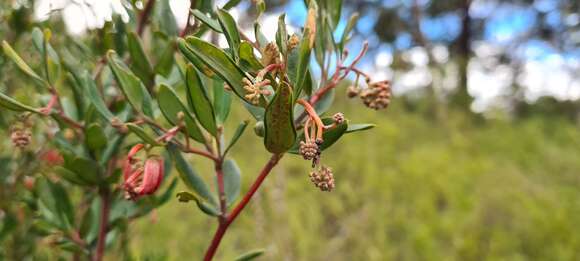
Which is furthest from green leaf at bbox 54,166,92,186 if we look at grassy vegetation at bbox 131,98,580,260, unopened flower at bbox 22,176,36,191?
grassy vegetation at bbox 131,98,580,260

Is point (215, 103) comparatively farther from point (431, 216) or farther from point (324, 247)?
point (431, 216)

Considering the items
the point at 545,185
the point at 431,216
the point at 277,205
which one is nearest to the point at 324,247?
the point at 277,205

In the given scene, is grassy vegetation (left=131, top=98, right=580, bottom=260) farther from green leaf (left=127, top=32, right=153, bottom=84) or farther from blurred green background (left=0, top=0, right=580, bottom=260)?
green leaf (left=127, top=32, right=153, bottom=84)

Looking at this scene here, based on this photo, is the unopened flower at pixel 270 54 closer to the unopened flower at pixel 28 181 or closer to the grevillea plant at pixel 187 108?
the grevillea plant at pixel 187 108

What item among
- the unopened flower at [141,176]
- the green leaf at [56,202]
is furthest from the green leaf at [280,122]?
the green leaf at [56,202]

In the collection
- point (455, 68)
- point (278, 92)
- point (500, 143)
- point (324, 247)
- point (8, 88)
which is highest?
point (455, 68)

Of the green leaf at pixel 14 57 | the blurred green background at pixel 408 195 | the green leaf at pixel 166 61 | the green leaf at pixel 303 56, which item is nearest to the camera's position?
the green leaf at pixel 303 56
